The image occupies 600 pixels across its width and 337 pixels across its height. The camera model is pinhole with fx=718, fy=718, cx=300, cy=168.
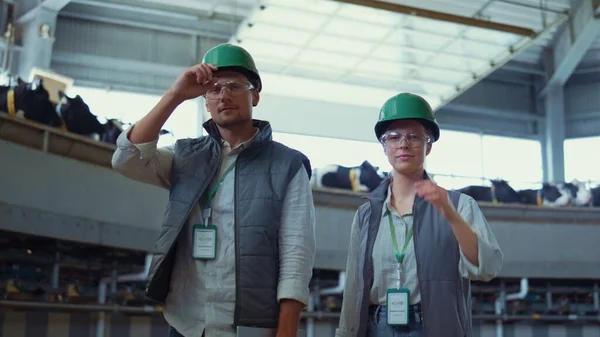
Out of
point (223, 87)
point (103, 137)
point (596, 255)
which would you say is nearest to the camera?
point (223, 87)

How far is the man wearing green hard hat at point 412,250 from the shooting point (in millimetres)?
2773

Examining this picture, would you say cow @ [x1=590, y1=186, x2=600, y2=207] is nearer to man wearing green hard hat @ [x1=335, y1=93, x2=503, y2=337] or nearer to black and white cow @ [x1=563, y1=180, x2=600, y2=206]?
black and white cow @ [x1=563, y1=180, x2=600, y2=206]

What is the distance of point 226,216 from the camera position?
7.86 ft

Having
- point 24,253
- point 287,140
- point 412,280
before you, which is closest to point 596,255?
point 287,140

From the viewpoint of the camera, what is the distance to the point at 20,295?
661cm

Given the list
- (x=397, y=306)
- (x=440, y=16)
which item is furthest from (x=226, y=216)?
(x=440, y=16)

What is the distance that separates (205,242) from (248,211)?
174 mm

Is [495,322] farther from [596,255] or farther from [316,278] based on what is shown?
[316,278]

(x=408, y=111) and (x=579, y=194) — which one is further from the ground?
(x=579, y=194)

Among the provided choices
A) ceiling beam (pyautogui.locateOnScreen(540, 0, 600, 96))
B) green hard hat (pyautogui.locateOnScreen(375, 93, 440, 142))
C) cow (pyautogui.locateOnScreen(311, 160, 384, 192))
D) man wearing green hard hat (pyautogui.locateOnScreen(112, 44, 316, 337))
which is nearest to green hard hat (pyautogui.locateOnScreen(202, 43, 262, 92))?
man wearing green hard hat (pyautogui.locateOnScreen(112, 44, 316, 337))

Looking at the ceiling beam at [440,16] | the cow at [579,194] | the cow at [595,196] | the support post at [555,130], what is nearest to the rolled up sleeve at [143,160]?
the ceiling beam at [440,16]

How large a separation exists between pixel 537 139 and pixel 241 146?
18826mm

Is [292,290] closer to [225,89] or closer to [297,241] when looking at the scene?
[297,241]

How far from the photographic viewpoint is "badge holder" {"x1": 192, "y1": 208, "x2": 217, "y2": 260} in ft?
7.63
